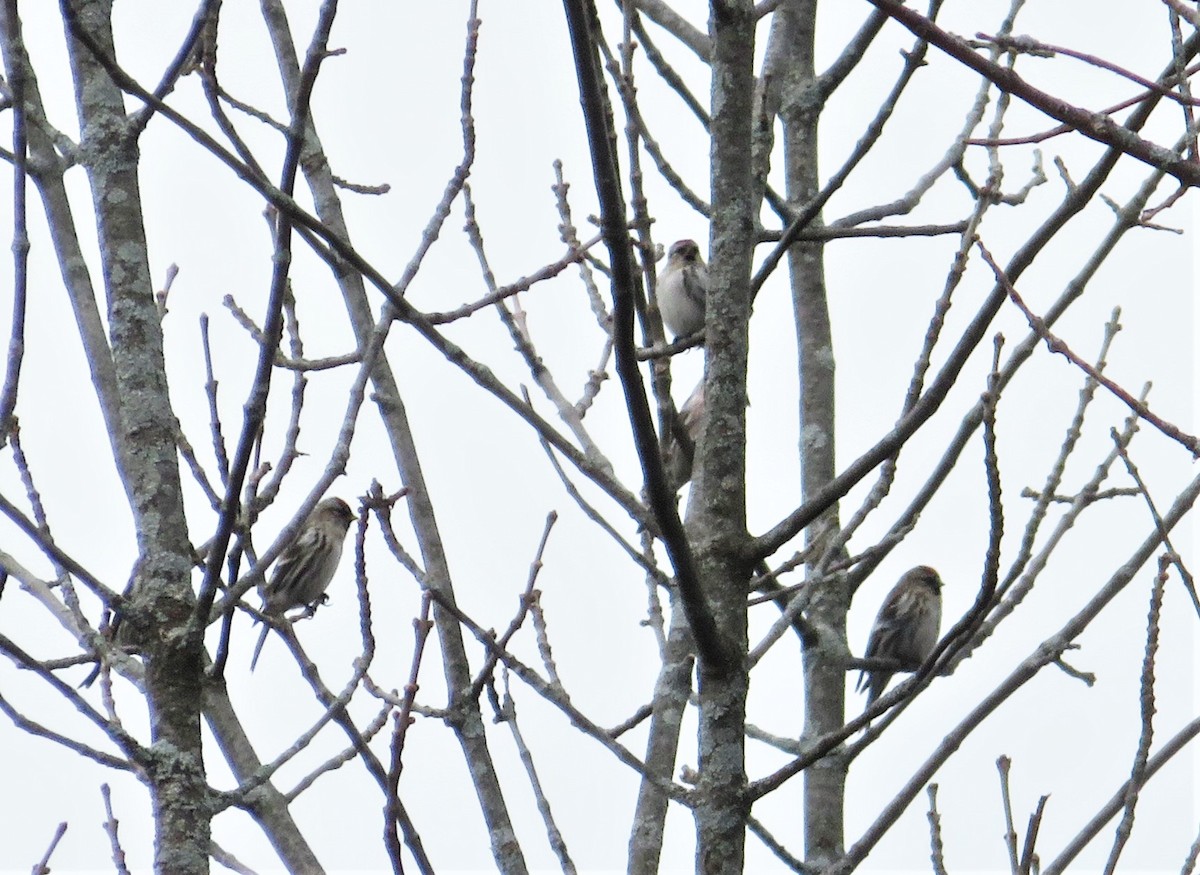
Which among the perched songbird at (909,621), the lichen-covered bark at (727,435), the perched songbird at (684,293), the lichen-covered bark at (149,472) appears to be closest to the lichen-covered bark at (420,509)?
the lichen-covered bark at (149,472)

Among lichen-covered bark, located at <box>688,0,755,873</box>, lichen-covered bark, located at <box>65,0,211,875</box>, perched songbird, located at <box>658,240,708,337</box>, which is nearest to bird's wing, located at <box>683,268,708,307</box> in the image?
perched songbird, located at <box>658,240,708,337</box>

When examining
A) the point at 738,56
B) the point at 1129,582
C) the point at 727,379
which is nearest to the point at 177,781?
the point at 727,379

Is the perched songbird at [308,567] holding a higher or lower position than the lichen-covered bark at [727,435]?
higher

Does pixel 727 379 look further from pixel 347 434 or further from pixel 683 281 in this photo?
pixel 683 281

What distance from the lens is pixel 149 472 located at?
9.55 feet

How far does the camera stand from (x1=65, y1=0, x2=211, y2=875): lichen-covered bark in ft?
8.71

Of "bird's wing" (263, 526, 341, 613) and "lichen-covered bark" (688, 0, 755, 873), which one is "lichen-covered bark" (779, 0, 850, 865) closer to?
"lichen-covered bark" (688, 0, 755, 873)

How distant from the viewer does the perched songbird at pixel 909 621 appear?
8.98 m

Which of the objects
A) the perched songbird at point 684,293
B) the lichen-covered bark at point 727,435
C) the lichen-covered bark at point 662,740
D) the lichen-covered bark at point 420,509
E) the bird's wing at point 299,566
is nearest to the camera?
the lichen-covered bark at point 727,435

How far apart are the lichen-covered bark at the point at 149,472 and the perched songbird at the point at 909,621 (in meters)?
6.34

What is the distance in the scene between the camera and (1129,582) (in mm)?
3393

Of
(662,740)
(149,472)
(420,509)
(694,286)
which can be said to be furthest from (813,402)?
(694,286)

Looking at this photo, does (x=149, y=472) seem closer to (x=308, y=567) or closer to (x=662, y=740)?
(x=662, y=740)

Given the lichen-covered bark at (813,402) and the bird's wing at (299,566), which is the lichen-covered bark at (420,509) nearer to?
the lichen-covered bark at (813,402)
